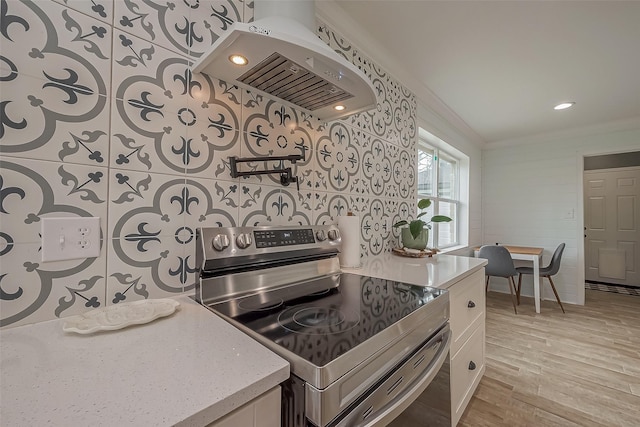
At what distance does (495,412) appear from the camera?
151 cm

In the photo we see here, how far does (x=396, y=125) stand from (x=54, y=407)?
6.99 ft

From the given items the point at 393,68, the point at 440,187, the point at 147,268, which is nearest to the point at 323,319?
the point at 147,268

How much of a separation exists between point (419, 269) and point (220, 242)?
1007 millimetres

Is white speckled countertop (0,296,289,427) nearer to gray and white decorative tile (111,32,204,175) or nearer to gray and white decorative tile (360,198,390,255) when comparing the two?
gray and white decorative tile (111,32,204,175)

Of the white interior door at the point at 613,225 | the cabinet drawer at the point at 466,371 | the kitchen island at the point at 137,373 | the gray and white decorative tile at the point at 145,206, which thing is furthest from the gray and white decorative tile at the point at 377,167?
the white interior door at the point at 613,225

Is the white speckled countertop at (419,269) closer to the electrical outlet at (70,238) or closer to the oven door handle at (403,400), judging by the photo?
the oven door handle at (403,400)

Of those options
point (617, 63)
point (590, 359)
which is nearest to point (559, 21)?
point (617, 63)

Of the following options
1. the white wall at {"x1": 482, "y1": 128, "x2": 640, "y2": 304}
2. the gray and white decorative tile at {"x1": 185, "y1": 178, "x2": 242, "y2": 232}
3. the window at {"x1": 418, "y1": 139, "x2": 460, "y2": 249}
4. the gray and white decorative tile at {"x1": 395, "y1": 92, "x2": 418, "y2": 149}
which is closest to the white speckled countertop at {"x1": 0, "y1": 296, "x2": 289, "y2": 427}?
the gray and white decorative tile at {"x1": 185, "y1": 178, "x2": 242, "y2": 232}

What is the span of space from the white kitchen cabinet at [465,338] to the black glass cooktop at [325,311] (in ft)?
1.18

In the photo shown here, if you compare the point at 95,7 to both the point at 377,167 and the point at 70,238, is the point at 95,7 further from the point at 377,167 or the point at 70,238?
the point at 377,167

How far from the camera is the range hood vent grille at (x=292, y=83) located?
89 centimetres

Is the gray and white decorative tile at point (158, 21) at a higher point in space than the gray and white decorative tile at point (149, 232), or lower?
higher

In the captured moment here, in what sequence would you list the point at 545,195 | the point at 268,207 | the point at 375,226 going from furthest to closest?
1. the point at 545,195
2. the point at 375,226
3. the point at 268,207

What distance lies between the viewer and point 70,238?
690 millimetres
